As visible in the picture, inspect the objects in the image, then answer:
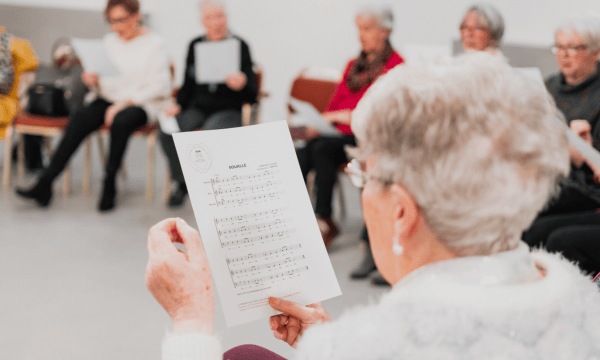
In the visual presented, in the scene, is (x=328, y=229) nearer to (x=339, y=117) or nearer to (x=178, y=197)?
(x=339, y=117)

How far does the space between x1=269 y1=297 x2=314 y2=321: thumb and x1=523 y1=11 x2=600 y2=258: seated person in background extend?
4.07 feet

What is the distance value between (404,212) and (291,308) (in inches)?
11.6

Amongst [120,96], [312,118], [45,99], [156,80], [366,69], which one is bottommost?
[45,99]

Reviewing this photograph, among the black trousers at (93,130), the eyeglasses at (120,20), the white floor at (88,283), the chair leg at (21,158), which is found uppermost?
the eyeglasses at (120,20)

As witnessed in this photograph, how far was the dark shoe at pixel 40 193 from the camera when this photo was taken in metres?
3.08

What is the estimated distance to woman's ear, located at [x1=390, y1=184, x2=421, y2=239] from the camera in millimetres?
562

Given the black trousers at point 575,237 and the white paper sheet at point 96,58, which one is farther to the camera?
the white paper sheet at point 96,58

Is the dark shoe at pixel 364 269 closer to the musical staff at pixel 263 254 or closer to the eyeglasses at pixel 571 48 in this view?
the eyeglasses at pixel 571 48

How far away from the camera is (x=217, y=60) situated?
10.5ft

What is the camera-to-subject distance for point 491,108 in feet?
1.71

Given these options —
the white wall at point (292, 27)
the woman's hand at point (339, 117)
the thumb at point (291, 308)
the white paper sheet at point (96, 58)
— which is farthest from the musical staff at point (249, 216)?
the white wall at point (292, 27)

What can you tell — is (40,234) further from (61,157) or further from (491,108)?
(491,108)

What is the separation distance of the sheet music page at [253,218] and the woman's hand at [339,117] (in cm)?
187

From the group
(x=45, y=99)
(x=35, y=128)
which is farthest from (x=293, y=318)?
(x=45, y=99)
